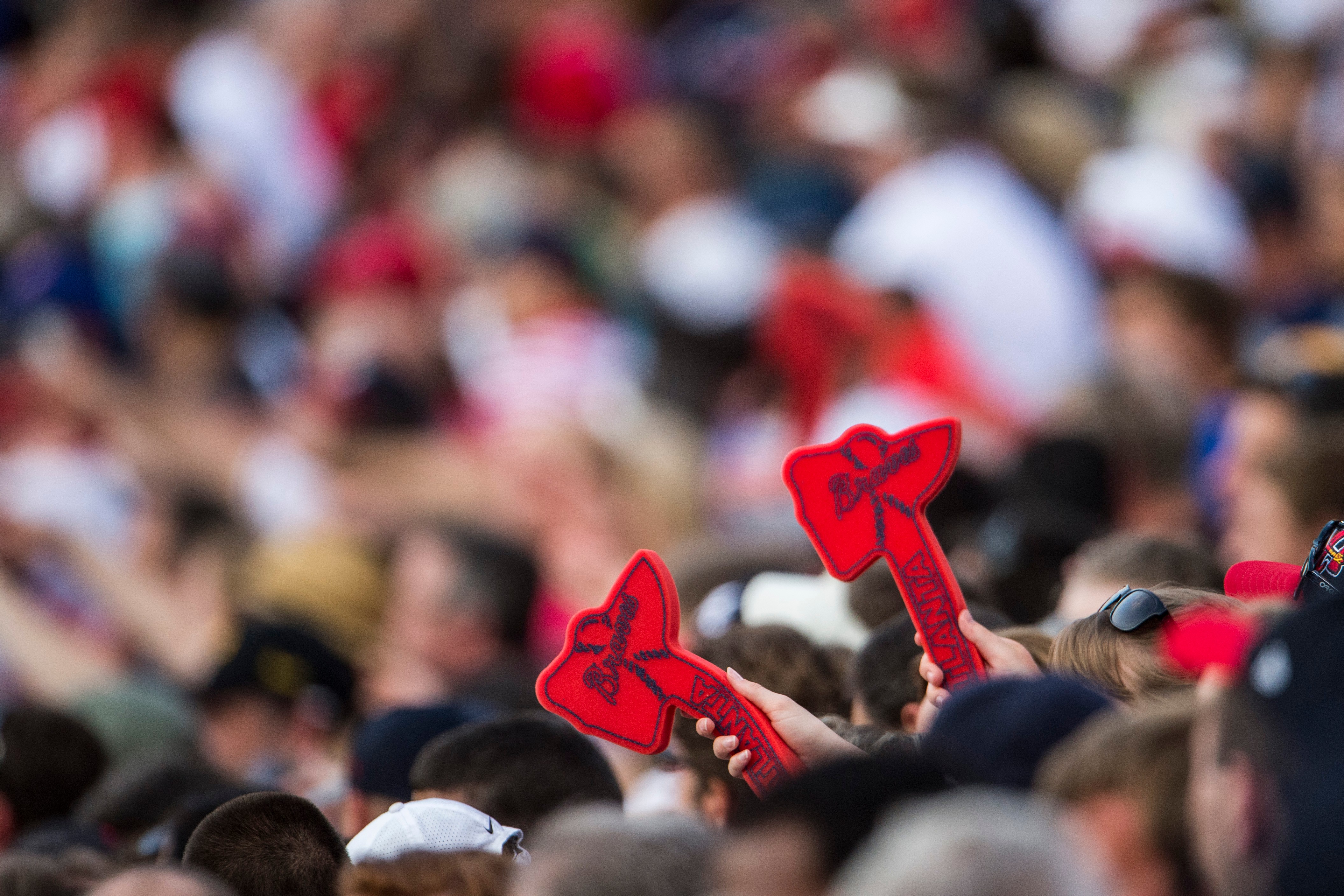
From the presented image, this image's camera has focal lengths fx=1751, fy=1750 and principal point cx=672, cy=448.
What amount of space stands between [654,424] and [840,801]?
502cm

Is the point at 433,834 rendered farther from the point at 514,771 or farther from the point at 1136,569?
the point at 1136,569

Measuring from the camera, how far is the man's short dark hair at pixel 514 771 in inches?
109

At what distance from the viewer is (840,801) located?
167cm

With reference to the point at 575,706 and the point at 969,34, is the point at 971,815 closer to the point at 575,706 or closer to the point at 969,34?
the point at 575,706

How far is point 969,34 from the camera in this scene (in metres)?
8.16

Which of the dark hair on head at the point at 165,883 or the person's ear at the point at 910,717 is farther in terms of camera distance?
the person's ear at the point at 910,717

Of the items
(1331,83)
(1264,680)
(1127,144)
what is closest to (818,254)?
(1127,144)

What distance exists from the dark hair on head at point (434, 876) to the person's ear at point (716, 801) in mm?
555

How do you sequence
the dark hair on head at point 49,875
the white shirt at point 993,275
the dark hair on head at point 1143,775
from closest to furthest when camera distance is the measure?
the dark hair on head at point 1143,775 → the dark hair on head at point 49,875 → the white shirt at point 993,275

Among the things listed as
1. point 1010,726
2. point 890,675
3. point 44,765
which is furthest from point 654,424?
point 1010,726

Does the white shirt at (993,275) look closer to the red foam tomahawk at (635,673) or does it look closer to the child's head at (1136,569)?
the child's head at (1136,569)

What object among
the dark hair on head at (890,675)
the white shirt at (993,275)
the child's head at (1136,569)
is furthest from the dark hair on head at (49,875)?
the white shirt at (993,275)

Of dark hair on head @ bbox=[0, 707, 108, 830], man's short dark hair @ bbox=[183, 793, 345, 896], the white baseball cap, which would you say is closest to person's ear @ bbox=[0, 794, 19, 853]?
dark hair on head @ bbox=[0, 707, 108, 830]

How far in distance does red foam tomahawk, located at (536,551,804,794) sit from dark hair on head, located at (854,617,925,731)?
0.48 m
